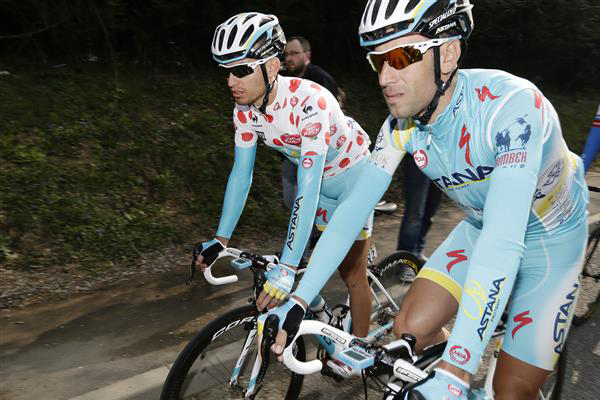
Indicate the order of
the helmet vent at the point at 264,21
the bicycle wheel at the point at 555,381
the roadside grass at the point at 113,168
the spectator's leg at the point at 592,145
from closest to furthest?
the bicycle wheel at the point at 555,381, the helmet vent at the point at 264,21, the spectator's leg at the point at 592,145, the roadside grass at the point at 113,168

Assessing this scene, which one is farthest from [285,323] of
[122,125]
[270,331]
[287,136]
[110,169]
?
[122,125]

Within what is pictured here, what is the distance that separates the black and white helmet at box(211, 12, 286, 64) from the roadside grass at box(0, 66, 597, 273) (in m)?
3.01

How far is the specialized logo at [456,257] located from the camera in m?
2.75

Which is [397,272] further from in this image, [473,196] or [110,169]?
[110,169]

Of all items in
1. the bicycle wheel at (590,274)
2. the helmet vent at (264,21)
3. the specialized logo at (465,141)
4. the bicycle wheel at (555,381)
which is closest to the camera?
the specialized logo at (465,141)

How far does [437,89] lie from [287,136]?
4.53ft

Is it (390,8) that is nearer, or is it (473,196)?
(390,8)

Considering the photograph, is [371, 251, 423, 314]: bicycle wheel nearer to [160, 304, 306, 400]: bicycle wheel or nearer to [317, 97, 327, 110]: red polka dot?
[160, 304, 306, 400]: bicycle wheel

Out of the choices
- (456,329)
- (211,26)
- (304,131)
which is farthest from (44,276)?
(211,26)

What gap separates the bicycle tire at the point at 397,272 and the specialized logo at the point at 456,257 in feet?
4.18

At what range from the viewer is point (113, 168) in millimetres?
6707

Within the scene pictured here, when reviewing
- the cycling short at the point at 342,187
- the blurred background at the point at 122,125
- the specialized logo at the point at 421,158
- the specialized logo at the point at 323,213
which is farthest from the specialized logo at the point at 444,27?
the blurred background at the point at 122,125

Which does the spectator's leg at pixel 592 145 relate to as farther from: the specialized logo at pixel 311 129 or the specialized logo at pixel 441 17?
the specialized logo at pixel 441 17

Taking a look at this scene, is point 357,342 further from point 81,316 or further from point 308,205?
point 81,316
